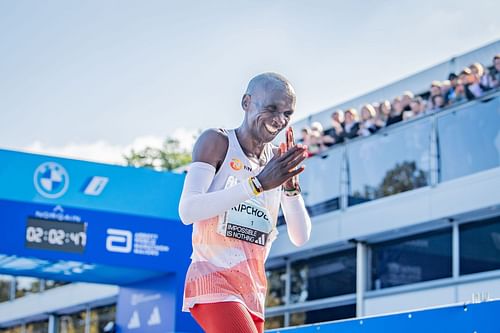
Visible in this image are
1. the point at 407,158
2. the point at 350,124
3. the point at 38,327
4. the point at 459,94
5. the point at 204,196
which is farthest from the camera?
the point at 38,327

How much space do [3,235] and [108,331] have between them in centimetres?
360

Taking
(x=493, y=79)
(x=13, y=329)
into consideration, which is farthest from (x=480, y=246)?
(x=13, y=329)

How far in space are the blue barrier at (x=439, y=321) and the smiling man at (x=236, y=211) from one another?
1.10 metres

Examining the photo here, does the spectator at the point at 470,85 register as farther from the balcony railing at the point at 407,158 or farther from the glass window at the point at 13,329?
the glass window at the point at 13,329

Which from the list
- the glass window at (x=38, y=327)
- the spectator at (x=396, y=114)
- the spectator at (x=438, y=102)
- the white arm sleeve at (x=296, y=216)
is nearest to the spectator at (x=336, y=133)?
the spectator at (x=396, y=114)

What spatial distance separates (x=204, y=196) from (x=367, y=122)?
8564 mm

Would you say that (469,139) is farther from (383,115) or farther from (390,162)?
(383,115)

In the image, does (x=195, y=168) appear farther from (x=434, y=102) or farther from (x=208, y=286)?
(x=434, y=102)

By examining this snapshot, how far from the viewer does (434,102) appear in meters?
11.4

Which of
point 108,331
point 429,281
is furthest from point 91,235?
point 429,281

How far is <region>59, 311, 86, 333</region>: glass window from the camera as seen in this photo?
20.8 metres

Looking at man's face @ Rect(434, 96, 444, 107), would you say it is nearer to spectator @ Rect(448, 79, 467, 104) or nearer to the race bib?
spectator @ Rect(448, 79, 467, 104)

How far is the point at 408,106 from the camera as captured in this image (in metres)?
11.9

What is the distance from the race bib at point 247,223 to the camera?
4035 millimetres
